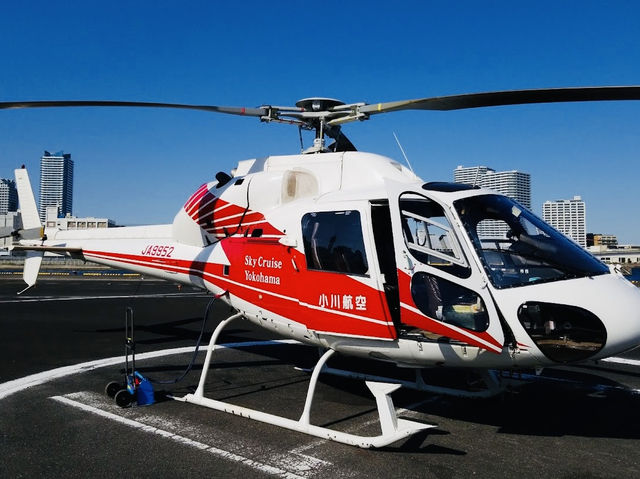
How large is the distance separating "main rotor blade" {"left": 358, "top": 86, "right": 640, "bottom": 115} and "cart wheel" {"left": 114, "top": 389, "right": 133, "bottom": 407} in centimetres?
529

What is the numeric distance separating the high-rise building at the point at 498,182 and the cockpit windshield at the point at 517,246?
0.02 m

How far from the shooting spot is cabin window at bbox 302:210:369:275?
6148 millimetres

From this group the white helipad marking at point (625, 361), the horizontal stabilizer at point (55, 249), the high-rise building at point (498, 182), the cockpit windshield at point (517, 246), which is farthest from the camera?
the horizontal stabilizer at point (55, 249)

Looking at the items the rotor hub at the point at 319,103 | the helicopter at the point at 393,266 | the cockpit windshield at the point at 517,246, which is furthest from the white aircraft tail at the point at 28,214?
the cockpit windshield at the point at 517,246

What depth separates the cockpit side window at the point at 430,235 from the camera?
18.1ft

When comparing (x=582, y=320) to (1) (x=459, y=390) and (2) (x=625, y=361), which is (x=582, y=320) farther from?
(2) (x=625, y=361)

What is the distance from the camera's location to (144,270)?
9.86 metres

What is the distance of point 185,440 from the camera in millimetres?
5754

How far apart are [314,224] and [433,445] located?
2.95 m

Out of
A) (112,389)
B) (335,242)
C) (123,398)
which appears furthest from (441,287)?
(112,389)

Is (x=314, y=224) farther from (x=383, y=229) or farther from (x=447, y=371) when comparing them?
(x=447, y=371)

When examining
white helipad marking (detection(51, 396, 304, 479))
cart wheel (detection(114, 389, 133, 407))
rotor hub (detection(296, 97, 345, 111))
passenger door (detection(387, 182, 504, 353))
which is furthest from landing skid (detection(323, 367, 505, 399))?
rotor hub (detection(296, 97, 345, 111))

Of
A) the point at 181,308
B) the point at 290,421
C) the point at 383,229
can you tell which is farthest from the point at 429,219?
the point at 181,308

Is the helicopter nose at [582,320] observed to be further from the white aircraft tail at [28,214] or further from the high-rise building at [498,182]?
the white aircraft tail at [28,214]
